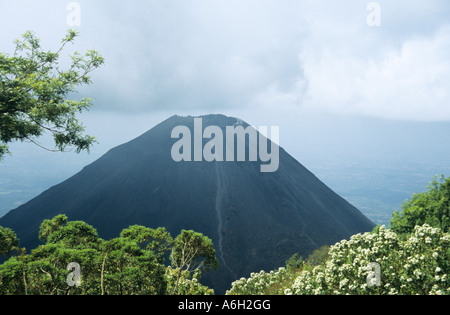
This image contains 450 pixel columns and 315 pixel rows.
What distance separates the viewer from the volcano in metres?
106

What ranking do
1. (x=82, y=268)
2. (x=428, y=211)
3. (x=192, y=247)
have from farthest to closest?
1. (x=428, y=211)
2. (x=192, y=247)
3. (x=82, y=268)

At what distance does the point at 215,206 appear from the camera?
131 m

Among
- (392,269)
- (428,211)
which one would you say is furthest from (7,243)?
(428,211)

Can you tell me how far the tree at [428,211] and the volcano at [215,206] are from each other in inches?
2553

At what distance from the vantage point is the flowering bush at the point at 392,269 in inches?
454

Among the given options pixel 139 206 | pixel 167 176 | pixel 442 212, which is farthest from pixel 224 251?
pixel 442 212

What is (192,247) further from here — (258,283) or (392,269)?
(392,269)

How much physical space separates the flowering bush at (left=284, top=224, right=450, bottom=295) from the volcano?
76.7 m

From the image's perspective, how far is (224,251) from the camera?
103m

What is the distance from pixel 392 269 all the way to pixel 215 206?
120115 millimetres

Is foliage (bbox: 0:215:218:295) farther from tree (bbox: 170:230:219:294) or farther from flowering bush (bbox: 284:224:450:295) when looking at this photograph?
flowering bush (bbox: 284:224:450:295)

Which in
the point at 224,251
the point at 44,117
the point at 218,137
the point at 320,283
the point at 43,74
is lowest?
the point at 224,251
